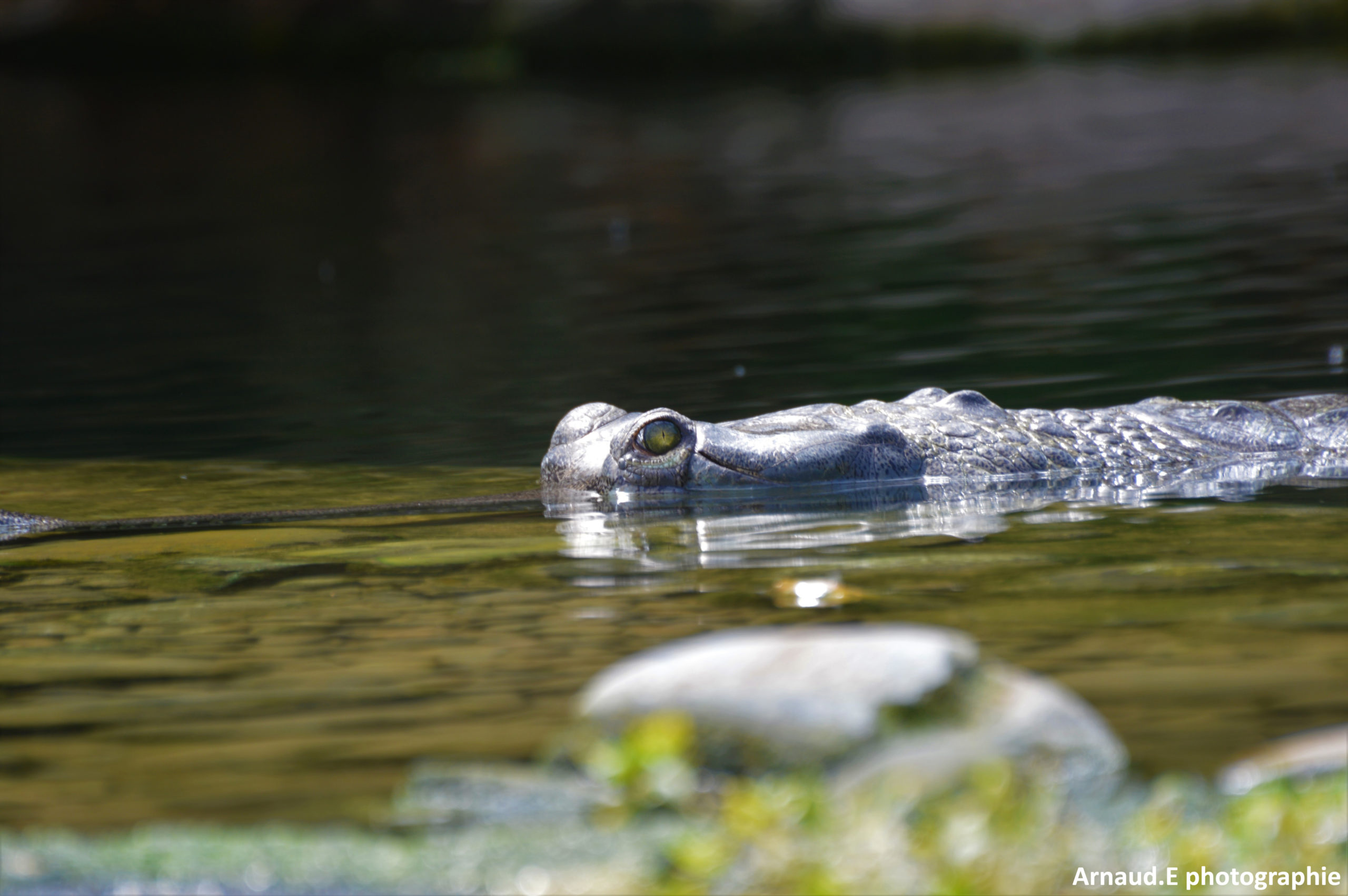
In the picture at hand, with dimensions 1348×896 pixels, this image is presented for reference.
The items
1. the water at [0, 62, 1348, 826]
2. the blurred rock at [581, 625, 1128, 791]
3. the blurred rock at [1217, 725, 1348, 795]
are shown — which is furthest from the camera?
the water at [0, 62, 1348, 826]

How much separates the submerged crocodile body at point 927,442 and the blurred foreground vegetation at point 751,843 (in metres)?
3.21

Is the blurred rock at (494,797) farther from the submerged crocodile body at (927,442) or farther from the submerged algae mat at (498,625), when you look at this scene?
the submerged crocodile body at (927,442)

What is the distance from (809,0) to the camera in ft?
102

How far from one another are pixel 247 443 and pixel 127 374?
2846 mm

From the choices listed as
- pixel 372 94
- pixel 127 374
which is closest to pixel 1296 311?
pixel 127 374

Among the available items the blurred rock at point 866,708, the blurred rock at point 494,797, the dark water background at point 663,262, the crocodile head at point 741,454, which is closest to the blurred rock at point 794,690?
the blurred rock at point 866,708

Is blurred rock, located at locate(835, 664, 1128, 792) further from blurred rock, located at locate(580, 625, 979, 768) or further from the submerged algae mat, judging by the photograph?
the submerged algae mat

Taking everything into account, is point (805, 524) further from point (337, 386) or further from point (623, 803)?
point (337, 386)

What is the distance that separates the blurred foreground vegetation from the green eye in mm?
3186

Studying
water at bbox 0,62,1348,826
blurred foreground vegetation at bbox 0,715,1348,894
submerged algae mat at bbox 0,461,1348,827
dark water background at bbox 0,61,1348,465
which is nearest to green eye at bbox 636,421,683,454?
water at bbox 0,62,1348,826

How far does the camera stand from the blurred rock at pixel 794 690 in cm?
279

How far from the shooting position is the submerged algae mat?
3129mm

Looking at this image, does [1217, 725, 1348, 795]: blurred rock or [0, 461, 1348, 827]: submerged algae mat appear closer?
[1217, 725, 1348, 795]: blurred rock

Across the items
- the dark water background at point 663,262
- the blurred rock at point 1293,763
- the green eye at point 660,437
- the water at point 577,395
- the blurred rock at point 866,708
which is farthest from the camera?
the dark water background at point 663,262
